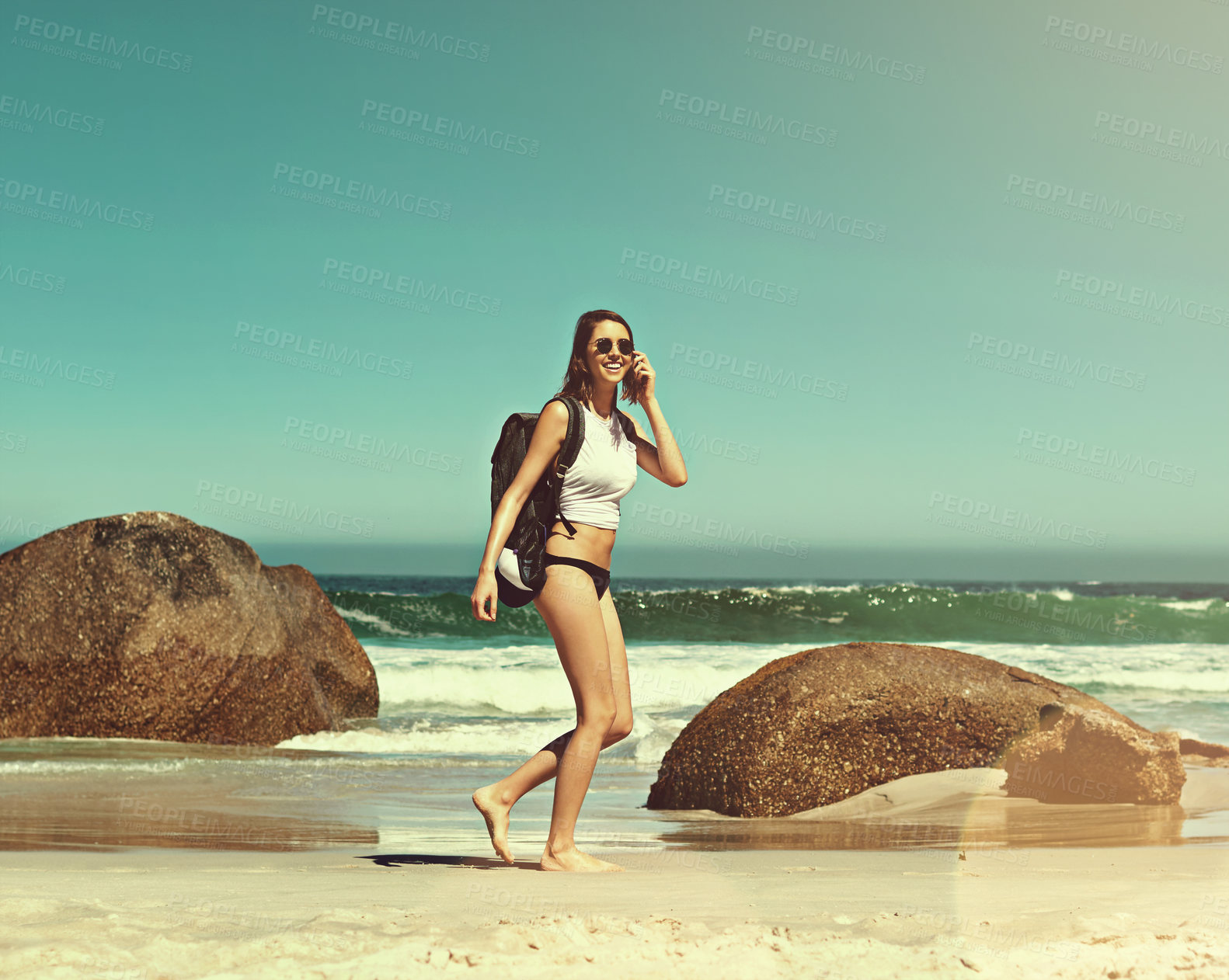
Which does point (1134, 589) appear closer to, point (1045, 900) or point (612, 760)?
point (612, 760)

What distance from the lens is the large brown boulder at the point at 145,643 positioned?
30.6 ft

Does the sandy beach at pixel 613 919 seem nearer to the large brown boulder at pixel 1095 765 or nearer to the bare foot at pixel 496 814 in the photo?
the bare foot at pixel 496 814

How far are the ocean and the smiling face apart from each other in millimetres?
2028

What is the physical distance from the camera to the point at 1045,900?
349cm

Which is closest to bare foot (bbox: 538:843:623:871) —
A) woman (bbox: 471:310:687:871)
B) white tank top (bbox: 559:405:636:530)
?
woman (bbox: 471:310:687:871)

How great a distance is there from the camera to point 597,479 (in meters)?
3.91

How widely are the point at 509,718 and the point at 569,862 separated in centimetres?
885

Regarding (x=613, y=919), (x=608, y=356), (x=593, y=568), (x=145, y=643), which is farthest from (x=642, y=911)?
(x=145, y=643)

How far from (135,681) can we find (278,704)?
4.00ft

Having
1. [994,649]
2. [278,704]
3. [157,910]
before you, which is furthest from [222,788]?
[994,649]

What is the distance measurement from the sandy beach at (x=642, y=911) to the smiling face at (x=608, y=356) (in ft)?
5.98

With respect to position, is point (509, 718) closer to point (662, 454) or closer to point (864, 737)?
point (864, 737)

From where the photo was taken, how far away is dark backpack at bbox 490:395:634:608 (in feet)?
12.6

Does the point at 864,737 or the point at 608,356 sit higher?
the point at 608,356
